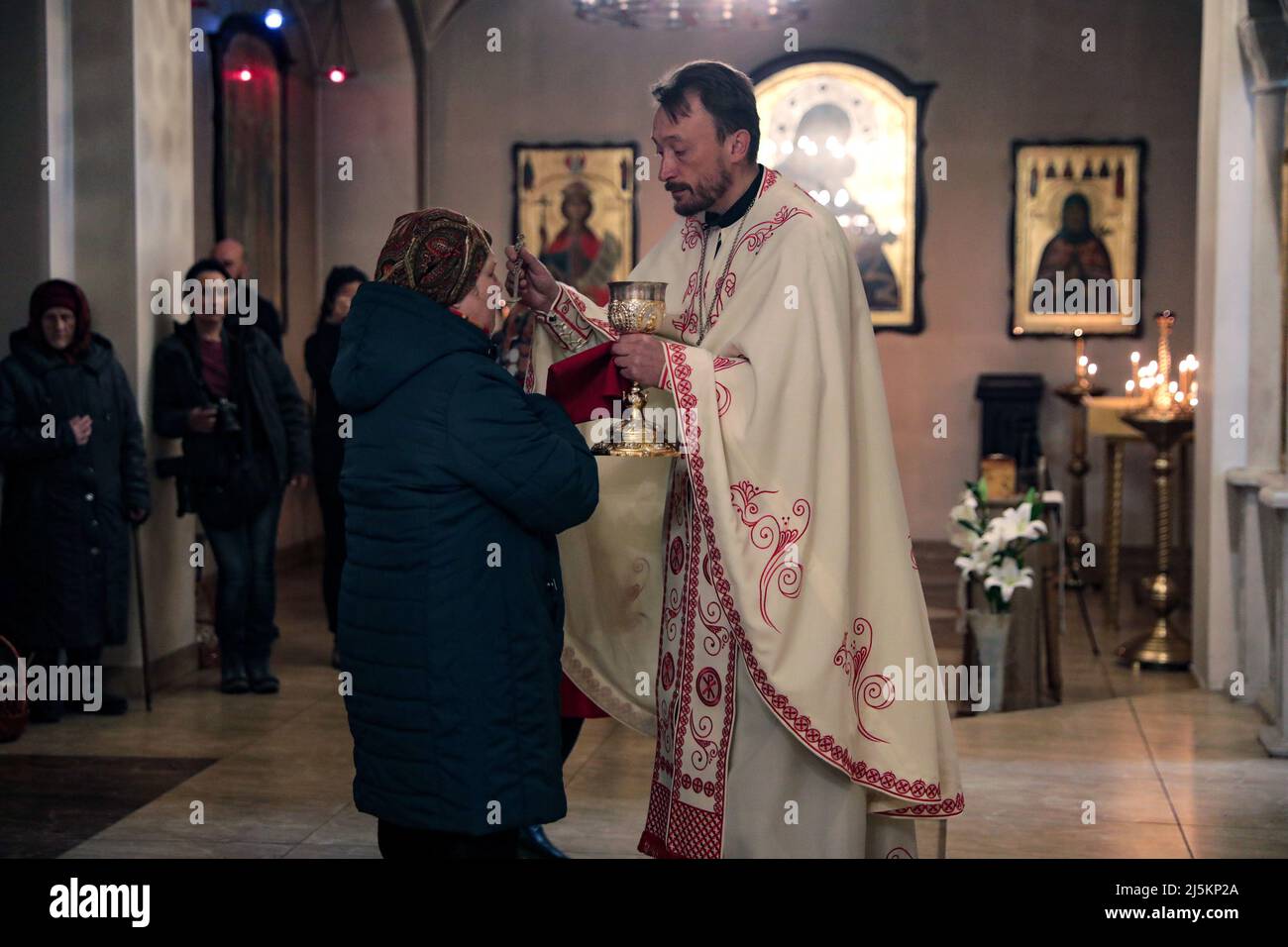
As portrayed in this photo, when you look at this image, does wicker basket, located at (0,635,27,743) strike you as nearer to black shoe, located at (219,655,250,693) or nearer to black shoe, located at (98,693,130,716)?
black shoe, located at (98,693,130,716)

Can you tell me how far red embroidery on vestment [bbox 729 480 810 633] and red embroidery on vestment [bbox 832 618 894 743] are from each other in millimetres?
209

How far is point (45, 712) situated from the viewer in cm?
643

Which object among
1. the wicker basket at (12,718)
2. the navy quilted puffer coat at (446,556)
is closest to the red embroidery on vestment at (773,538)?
the navy quilted puffer coat at (446,556)

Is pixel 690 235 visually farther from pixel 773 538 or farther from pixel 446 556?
pixel 446 556

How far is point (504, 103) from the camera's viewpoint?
12977 millimetres

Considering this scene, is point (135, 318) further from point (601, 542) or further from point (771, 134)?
point (771, 134)

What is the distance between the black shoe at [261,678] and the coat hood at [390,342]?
14.1 ft

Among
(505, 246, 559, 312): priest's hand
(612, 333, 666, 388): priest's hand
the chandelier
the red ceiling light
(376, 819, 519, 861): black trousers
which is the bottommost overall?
(376, 819, 519, 861): black trousers

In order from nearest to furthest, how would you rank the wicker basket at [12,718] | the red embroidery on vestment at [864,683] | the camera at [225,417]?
the red embroidery on vestment at [864,683], the wicker basket at [12,718], the camera at [225,417]

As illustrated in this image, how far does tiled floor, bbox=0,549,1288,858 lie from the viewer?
15.4 ft

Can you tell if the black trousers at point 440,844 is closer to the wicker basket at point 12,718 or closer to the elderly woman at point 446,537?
the elderly woman at point 446,537

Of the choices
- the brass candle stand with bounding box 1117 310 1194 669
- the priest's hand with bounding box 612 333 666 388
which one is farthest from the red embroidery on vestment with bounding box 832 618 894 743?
the brass candle stand with bounding box 1117 310 1194 669

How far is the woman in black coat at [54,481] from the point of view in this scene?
636 cm

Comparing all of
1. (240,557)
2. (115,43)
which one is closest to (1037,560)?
(240,557)
